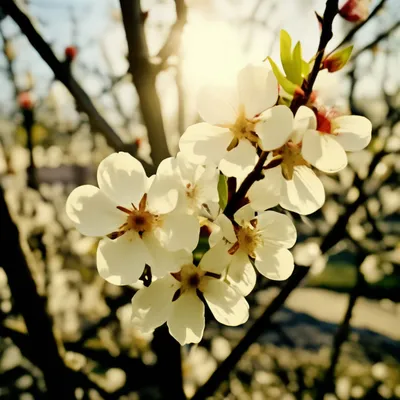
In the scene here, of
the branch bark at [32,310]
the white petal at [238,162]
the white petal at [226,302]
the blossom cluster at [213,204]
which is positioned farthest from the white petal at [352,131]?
the branch bark at [32,310]

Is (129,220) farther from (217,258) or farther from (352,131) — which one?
(352,131)

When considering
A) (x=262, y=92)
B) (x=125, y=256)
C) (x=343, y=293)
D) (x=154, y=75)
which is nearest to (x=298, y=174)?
(x=262, y=92)

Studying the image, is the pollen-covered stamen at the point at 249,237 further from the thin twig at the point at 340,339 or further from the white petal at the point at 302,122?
the thin twig at the point at 340,339

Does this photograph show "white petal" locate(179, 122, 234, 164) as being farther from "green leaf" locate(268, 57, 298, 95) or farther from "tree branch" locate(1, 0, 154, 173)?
"tree branch" locate(1, 0, 154, 173)

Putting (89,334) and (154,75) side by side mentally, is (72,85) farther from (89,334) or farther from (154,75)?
(89,334)

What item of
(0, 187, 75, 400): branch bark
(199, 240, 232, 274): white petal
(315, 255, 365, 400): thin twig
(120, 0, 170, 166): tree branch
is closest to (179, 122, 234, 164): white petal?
(199, 240, 232, 274): white petal

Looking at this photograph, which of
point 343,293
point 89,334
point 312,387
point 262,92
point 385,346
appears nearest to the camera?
point 262,92
